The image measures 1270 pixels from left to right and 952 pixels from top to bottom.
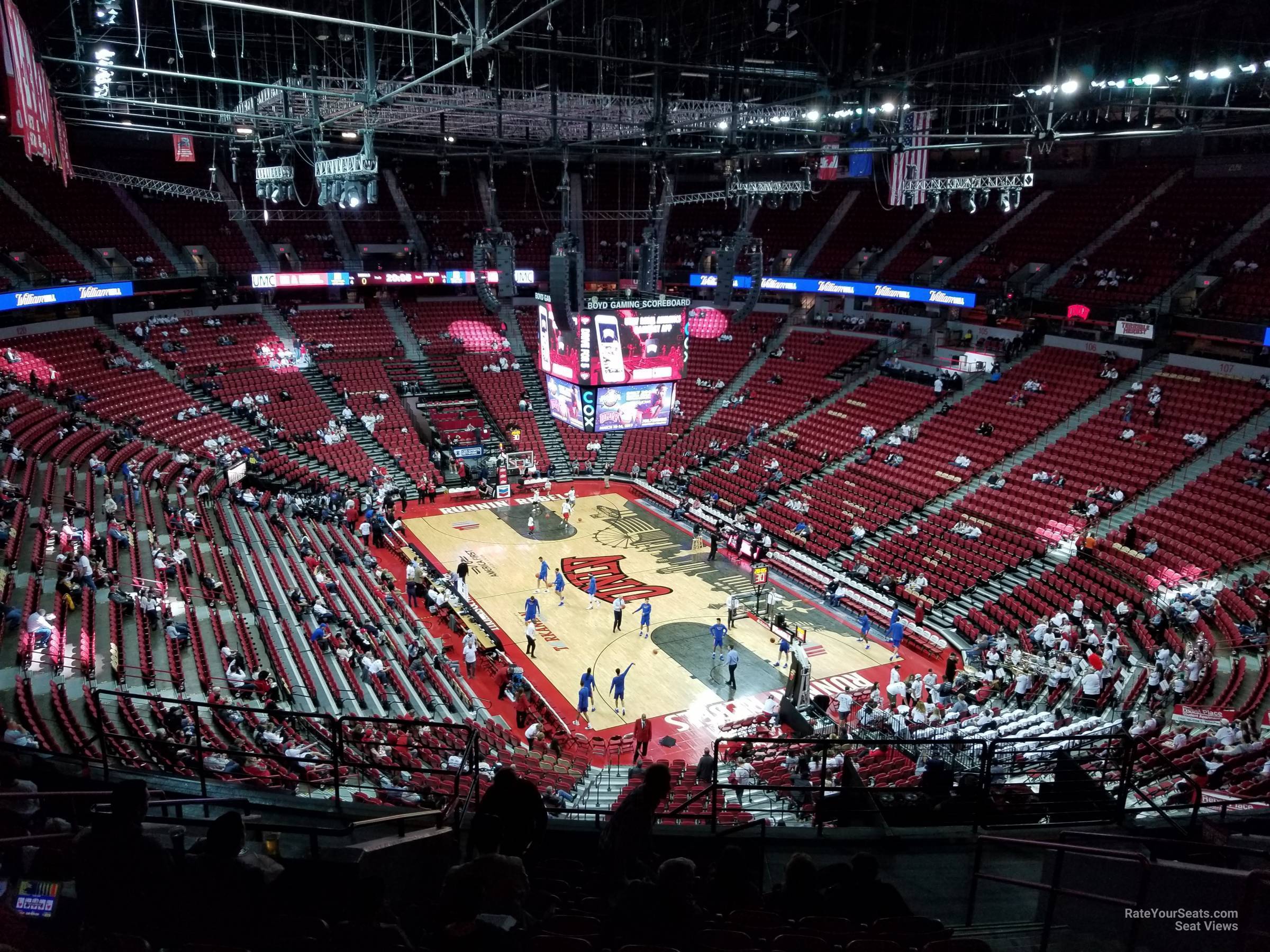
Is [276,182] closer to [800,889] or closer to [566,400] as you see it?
[566,400]

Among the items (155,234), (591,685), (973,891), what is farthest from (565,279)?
(155,234)

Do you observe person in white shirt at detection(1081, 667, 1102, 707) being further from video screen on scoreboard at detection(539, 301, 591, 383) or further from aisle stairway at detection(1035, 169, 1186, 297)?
aisle stairway at detection(1035, 169, 1186, 297)

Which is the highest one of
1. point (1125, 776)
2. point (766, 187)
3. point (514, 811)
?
point (766, 187)

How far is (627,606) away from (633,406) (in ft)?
17.4

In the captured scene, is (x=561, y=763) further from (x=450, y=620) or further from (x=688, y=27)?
(x=688, y=27)

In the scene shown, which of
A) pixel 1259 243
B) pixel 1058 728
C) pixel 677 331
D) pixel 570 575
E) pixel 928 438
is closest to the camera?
pixel 1058 728

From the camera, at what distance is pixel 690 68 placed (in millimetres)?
13406

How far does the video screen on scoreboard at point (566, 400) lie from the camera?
56.3 feet

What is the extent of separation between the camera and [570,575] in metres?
22.1

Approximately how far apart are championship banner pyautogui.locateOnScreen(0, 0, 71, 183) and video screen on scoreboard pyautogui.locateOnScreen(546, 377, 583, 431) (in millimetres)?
9168

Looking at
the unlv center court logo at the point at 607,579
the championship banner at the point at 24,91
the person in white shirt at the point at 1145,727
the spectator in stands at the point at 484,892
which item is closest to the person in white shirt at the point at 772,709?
the person in white shirt at the point at 1145,727

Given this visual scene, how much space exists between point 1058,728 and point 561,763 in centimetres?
710

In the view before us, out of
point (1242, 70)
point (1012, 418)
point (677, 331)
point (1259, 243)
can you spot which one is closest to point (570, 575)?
point (677, 331)

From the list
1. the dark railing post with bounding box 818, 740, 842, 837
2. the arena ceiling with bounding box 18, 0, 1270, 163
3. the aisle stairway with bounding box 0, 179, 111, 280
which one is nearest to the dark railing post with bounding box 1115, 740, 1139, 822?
the dark railing post with bounding box 818, 740, 842, 837
